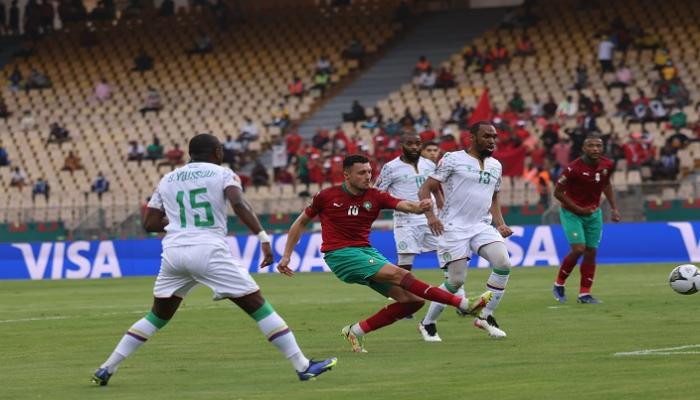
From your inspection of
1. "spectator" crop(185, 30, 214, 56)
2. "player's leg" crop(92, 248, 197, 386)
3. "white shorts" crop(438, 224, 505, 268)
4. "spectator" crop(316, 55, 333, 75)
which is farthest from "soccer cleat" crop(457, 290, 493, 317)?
"spectator" crop(185, 30, 214, 56)

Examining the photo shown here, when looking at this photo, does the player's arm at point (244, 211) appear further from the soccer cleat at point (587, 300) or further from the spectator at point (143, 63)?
the spectator at point (143, 63)

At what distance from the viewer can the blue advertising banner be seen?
99.6 feet

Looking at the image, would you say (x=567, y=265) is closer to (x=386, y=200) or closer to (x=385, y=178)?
(x=385, y=178)

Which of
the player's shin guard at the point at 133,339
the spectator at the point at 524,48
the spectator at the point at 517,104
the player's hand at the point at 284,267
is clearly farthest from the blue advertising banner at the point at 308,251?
the player's shin guard at the point at 133,339

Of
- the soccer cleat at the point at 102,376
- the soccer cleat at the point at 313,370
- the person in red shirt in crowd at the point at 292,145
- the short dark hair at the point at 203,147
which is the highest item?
the short dark hair at the point at 203,147

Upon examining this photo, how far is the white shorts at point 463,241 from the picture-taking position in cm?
1554

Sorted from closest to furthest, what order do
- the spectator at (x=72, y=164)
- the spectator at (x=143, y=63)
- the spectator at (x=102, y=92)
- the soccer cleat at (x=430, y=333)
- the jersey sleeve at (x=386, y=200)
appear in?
the jersey sleeve at (x=386, y=200) → the soccer cleat at (x=430, y=333) → the spectator at (x=72, y=164) → the spectator at (x=102, y=92) → the spectator at (x=143, y=63)

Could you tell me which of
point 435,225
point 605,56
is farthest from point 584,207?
point 605,56

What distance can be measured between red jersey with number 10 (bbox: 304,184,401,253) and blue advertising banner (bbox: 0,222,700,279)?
16956 mm

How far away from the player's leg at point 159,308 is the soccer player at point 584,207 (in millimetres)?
9145

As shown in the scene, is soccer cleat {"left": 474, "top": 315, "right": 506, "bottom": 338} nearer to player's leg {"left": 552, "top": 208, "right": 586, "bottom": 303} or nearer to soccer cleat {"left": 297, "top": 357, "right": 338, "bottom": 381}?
soccer cleat {"left": 297, "top": 357, "right": 338, "bottom": 381}

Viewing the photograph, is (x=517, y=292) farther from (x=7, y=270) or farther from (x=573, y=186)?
(x=7, y=270)

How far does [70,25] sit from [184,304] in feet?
124

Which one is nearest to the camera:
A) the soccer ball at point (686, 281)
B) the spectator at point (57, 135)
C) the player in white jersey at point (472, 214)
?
the player in white jersey at point (472, 214)
